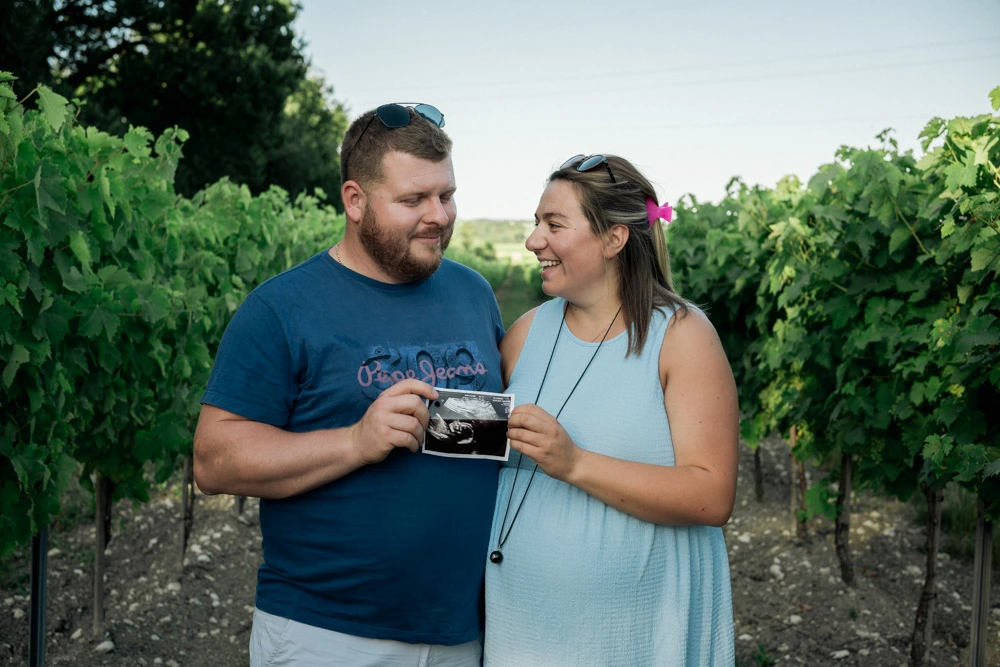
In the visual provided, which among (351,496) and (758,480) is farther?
(758,480)

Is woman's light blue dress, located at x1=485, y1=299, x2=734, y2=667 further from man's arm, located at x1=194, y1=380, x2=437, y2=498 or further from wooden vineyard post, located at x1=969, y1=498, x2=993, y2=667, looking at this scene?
wooden vineyard post, located at x1=969, y1=498, x2=993, y2=667

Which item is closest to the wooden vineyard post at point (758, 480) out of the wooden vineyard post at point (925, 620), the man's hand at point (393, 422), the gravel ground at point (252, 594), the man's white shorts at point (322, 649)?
Answer: the gravel ground at point (252, 594)

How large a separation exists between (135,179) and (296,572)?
287 centimetres

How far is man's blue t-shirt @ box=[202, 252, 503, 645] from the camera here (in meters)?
2.27

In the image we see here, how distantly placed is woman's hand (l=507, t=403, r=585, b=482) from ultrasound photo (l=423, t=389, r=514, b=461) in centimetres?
4

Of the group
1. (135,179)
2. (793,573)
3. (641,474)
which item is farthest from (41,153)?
(793,573)

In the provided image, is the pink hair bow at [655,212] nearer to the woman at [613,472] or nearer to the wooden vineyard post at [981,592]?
the woman at [613,472]

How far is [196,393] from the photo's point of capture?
528cm

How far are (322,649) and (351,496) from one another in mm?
400

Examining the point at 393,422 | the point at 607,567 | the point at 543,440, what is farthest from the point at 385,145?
the point at 607,567

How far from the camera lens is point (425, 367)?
240cm

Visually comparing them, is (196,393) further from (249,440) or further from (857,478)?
(857,478)

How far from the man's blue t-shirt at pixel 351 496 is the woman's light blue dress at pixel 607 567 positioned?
132mm

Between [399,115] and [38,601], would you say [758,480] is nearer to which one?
[38,601]
